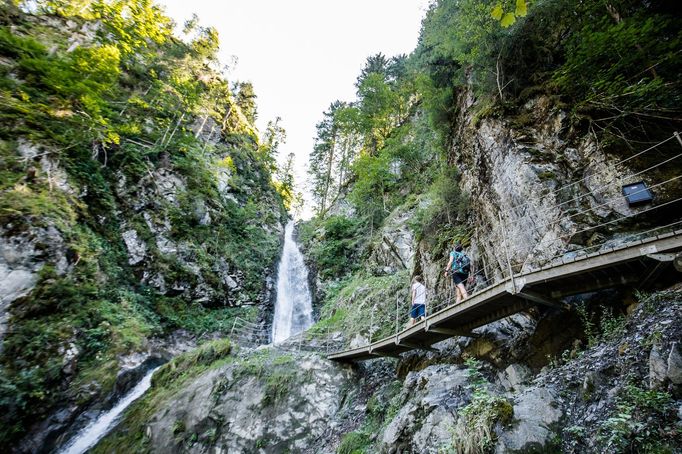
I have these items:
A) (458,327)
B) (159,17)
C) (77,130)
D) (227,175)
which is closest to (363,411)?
(458,327)

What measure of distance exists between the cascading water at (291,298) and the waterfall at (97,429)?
6.79 m

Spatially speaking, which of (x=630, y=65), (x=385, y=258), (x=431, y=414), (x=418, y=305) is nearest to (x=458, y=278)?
(x=418, y=305)

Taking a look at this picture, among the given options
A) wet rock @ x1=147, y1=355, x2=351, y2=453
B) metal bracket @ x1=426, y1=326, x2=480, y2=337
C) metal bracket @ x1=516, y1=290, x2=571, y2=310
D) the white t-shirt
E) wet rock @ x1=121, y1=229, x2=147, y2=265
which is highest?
wet rock @ x1=121, y1=229, x2=147, y2=265

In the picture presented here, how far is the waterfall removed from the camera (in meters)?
8.34

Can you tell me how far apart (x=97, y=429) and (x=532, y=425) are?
1186 centimetres

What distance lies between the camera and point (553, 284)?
4785 millimetres

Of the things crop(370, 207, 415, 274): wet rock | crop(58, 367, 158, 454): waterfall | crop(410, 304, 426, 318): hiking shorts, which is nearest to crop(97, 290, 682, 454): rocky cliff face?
crop(58, 367, 158, 454): waterfall

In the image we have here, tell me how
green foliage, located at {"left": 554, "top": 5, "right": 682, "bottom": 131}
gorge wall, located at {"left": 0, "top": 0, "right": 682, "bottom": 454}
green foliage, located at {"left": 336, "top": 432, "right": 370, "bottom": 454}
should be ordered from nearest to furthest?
gorge wall, located at {"left": 0, "top": 0, "right": 682, "bottom": 454} < green foliage, located at {"left": 554, "top": 5, "right": 682, "bottom": 131} < green foliage, located at {"left": 336, "top": 432, "right": 370, "bottom": 454}

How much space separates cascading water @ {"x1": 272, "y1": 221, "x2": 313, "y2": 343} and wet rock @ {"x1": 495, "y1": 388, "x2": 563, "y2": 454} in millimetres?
13600

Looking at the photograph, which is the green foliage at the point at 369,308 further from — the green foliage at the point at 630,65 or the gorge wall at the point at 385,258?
the green foliage at the point at 630,65

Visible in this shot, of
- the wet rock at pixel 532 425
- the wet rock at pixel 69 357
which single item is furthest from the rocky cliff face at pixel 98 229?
the wet rock at pixel 532 425

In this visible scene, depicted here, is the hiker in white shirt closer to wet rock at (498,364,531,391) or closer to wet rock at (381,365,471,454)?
wet rock at (381,365,471,454)

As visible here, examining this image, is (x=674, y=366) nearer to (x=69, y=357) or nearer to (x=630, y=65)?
(x=630, y=65)

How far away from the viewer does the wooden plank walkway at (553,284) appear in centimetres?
371
